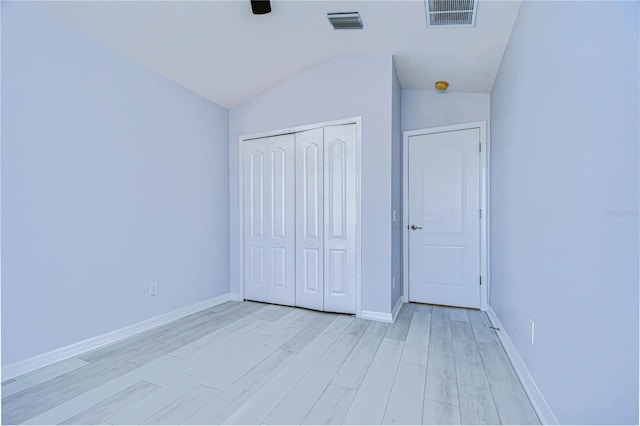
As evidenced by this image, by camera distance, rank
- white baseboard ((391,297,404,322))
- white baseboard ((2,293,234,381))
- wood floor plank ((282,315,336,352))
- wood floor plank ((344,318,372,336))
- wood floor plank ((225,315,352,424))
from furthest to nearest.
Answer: white baseboard ((391,297,404,322))
wood floor plank ((344,318,372,336))
wood floor plank ((282,315,336,352))
white baseboard ((2,293,234,381))
wood floor plank ((225,315,352,424))

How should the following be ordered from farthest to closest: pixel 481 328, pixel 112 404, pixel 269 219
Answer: pixel 269 219 < pixel 481 328 < pixel 112 404

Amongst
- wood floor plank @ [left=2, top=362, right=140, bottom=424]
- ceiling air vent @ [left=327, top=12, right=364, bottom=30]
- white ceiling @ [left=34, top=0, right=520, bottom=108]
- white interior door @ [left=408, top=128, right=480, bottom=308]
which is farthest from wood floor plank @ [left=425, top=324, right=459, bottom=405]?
ceiling air vent @ [left=327, top=12, right=364, bottom=30]

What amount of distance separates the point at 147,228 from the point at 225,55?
182cm

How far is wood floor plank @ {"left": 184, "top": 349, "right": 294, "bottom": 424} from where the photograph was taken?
165 cm

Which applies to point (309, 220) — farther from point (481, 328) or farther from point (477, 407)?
point (477, 407)

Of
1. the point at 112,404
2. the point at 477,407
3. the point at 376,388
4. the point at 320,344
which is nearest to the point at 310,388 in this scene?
the point at 376,388

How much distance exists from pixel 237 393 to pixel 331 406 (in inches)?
22.6

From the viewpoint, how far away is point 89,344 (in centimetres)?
248

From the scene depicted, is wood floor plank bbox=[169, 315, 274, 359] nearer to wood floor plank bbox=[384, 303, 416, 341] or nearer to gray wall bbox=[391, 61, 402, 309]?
wood floor plank bbox=[384, 303, 416, 341]

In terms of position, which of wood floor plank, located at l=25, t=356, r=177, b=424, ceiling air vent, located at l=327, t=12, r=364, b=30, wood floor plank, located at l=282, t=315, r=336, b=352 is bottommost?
wood floor plank, located at l=282, t=315, r=336, b=352

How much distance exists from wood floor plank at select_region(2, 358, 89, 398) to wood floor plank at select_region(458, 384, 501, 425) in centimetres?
254

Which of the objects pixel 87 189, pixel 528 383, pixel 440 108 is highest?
pixel 440 108

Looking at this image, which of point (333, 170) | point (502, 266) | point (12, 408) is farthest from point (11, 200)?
point (502, 266)

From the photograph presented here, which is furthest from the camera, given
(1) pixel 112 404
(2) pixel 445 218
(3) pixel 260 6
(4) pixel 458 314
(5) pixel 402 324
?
(2) pixel 445 218
